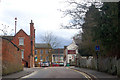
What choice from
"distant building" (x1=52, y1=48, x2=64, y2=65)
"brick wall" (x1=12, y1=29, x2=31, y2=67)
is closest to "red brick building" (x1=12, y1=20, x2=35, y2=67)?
"brick wall" (x1=12, y1=29, x2=31, y2=67)

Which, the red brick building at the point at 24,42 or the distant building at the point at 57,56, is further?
the distant building at the point at 57,56

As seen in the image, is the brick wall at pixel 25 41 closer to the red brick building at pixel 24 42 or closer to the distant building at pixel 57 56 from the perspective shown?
the red brick building at pixel 24 42

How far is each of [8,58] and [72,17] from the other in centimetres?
831

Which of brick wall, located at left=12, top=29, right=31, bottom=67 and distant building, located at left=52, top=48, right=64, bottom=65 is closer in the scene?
brick wall, located at left=12, top=29, right=31, bottom=67

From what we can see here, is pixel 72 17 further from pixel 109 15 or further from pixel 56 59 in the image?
pixel 56 59

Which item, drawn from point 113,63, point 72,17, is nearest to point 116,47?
point 113,63

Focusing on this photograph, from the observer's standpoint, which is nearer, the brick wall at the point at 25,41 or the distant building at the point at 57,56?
the brick wall at the point at 25,41

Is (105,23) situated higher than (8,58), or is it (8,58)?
(105,23)

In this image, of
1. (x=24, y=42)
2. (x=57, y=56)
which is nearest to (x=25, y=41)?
(x=24, y=42)

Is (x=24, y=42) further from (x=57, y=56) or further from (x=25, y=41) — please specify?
(x=57, y=56)

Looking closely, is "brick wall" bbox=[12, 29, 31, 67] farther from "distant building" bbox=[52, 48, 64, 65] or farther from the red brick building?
"distant building" bbox=[52, 48, 64, 65]

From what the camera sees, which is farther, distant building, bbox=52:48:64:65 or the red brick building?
distant building, bbox=52:48:64:65

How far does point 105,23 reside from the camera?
702 inches

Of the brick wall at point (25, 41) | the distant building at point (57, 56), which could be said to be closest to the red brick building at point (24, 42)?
the brick wall at point (25, 41)
